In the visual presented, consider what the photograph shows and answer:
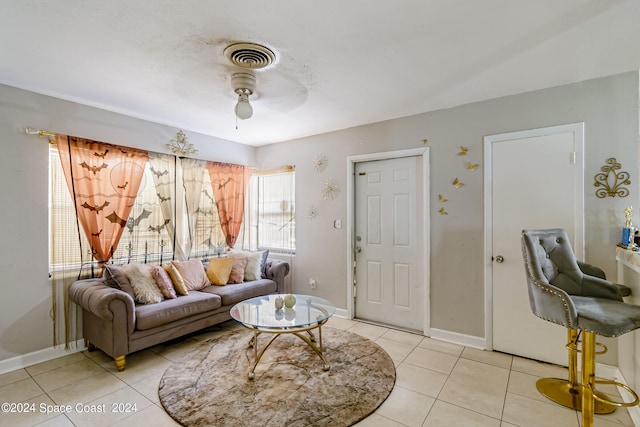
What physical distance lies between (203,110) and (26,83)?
147cm

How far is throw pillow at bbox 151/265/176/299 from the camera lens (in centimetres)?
319

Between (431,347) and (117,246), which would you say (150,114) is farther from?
(431,347)

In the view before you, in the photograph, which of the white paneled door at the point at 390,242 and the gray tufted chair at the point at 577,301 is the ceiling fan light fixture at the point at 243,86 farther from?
the gray tufted chair at the point at 577,301

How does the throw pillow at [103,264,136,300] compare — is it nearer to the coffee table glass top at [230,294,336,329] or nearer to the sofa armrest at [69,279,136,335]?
the sofa armrest at [69,279,136,335]

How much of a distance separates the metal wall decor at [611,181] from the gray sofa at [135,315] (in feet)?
12.0

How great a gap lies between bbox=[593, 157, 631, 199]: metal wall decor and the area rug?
7.67 ft

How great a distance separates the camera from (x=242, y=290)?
3.64 m

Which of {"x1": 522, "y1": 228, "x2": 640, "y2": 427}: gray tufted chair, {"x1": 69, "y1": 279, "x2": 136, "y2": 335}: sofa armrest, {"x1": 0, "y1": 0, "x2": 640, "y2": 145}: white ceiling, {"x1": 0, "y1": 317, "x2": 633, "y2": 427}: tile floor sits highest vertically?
{"x1": 0, "y1": 0, "x2": 640, "y2": 145}: white ceiling

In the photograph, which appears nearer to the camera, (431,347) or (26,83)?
(26,83)

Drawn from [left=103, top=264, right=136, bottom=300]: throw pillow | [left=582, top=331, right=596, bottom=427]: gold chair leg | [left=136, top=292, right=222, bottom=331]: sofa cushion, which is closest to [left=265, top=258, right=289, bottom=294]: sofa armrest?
[left=136, top=292, right=222, bottom=331]: sofa cushion

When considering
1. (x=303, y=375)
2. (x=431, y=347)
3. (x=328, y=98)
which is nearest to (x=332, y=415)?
(x=303, y=375)

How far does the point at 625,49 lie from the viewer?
2.14m

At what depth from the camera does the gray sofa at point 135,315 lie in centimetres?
261

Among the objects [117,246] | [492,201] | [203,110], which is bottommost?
[117,246]
